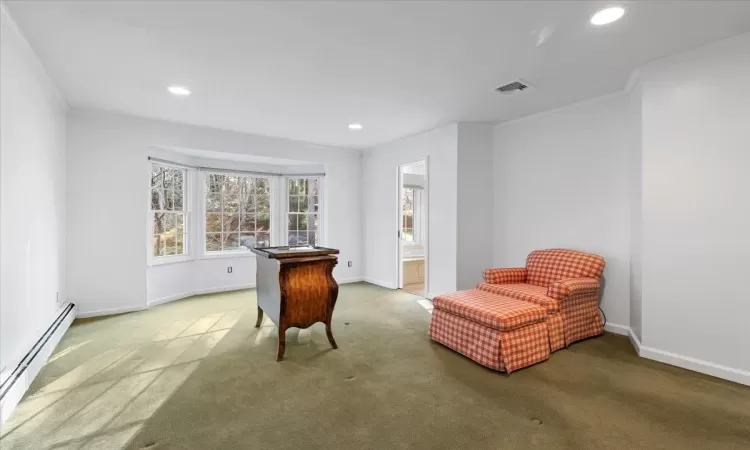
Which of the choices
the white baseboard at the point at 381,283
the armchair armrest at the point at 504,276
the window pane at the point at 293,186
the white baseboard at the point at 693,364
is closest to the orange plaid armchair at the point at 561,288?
the armchair armrest at the point at 504,276

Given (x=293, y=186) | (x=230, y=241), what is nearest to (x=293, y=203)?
(x=293, y=186)

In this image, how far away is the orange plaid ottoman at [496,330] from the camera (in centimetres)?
259

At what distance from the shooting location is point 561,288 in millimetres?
2973

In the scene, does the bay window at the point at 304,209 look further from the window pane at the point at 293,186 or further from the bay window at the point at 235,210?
the bay window at the point at 235,210

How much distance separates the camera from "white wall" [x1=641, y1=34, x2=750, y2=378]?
2.44 metres

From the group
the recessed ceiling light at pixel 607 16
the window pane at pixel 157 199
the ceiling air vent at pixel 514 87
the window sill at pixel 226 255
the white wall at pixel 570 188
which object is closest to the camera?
the recessed ceiling light at pixel 607 16

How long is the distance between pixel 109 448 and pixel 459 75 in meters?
3.52

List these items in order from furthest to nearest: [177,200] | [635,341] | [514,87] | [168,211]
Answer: [177,200] → [168,211] → [514,87] → [635,341]

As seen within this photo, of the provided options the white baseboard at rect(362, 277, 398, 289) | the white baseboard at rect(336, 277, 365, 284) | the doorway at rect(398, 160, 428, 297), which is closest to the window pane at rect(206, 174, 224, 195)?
the white baseboard at rect(336, 277, 365, 284)

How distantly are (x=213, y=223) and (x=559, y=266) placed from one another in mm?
5001

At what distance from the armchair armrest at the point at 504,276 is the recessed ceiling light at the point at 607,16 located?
7.52ft

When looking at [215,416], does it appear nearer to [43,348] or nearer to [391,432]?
[391,432]

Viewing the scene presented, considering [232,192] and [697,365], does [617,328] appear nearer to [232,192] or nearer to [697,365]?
[697,365]

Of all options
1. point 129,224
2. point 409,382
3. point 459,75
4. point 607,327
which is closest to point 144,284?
point 129,224
